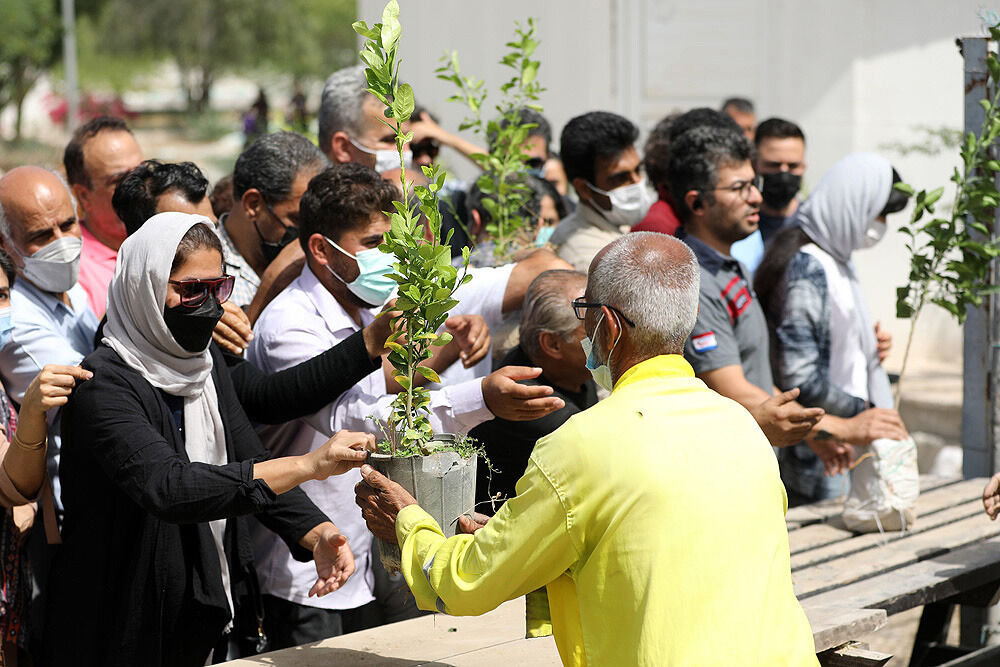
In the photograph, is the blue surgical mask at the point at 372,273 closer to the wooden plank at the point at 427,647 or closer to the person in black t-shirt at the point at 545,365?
the person in black t-shirt at the point at 545,365

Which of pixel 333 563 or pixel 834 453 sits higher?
pixel 333 563

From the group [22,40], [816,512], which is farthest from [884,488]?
[22,40]

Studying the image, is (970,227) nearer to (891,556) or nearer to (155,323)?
(891,556)

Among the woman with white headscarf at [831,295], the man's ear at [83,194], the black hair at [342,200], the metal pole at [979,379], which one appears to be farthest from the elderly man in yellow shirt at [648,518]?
the metal pole at [979,379]

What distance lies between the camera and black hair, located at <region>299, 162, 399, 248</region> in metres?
3.60

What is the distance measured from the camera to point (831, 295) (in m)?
4.74

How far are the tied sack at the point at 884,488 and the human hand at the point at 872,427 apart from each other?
125mm

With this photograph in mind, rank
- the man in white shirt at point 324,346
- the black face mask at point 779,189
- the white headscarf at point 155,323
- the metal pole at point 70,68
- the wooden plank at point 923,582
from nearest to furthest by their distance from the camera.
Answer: the white headscarf at point 155,323 → the man in white shirt at point 324,346 → the wooden plank at point 923,582 → the black face mask at point 779,189 → the metal pole at point 70,68

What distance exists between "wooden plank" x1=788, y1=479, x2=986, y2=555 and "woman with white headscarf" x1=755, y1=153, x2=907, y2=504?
8.4 inches

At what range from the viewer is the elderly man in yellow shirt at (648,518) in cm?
228

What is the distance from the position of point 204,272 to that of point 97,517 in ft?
2.20

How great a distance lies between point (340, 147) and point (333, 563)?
2360 millimetres

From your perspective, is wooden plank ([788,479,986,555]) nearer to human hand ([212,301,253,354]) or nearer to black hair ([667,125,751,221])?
black hair ([667,125,751,221])

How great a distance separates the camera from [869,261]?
35.2 ft
